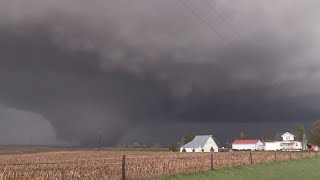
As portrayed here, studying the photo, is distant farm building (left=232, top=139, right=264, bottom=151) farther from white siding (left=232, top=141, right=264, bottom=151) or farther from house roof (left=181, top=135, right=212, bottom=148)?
house roof (left=181, top=135, right=212, bottom=148)

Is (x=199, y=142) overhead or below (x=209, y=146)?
overhead

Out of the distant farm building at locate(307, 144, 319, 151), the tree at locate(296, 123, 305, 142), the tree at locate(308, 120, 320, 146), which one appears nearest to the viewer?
the tree at locate(308, 120, 320, 146)

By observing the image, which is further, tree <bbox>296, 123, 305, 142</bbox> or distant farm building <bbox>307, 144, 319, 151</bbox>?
tree <bbox>296, 123, 305, 142</bbox>

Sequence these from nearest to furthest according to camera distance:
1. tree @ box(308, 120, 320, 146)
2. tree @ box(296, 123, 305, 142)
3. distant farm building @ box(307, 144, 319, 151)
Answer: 1. tree @ box(308, 120, 320, 146)
2. distant farm building @ box(307, 144, 319, 151)
3. tree @ box(296, 123, 305, 142)

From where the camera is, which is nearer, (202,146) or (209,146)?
(202,146)

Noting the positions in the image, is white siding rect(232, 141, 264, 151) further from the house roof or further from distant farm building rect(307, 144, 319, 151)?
the house roof

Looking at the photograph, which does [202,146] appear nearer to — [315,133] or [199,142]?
[199,142]

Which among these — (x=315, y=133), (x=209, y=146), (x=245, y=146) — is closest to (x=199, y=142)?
(x=209, y=146)

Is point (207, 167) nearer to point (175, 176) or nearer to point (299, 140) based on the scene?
point (175, 176)

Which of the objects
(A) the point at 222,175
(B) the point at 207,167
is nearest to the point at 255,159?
(B) the point at 207,167

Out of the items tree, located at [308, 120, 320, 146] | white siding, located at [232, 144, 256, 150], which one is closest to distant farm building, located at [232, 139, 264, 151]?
white siding, located at [232, 144, 256, 150]

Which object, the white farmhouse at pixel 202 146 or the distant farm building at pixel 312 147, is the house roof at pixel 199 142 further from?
the distant farm building at pixel 312 147

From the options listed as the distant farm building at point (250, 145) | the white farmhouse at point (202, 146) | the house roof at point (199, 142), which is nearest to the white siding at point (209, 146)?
the white farmhouse at point (202, 146)

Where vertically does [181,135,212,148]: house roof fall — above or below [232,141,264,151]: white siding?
above
